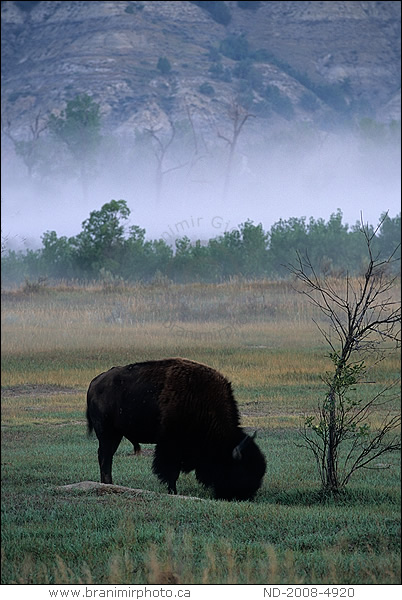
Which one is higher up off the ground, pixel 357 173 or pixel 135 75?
pixel 135 75

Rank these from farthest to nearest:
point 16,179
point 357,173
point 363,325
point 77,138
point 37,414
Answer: point 16,179 < point 77,138 < point 357,173 < point 363,325 < point 37,414

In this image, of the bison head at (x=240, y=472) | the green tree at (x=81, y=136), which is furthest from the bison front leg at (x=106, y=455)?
the green tree at (x=81, y=136)

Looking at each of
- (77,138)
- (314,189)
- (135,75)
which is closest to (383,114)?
(135,75)

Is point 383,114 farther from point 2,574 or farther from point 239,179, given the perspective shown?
point 2,574

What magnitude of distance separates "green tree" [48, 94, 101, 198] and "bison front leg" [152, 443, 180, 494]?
1450 inches

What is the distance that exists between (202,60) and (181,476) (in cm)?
7265

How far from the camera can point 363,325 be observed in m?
7.27

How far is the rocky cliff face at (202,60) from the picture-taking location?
7106 cm

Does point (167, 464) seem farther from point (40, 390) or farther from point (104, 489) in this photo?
point (40, 390)

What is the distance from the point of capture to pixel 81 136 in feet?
147

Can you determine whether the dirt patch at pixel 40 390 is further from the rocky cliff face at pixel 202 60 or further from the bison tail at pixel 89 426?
the rocky cliff face at pixel 202 60

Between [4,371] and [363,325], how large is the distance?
293 cm

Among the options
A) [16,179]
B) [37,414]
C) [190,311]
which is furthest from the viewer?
[16,179]

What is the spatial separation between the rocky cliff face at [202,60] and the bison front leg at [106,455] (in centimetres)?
5983
